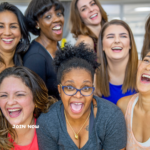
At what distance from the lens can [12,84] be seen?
153cm

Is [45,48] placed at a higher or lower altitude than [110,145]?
higher

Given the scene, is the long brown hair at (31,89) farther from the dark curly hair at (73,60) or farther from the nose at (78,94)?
the nose at (78,94)

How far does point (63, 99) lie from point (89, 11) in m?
1.50

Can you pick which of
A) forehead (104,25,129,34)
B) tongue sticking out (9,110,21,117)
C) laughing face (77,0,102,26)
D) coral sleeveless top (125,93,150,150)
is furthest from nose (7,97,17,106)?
laughing face (77,0,102,26)

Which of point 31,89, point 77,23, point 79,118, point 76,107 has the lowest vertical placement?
point 79,118

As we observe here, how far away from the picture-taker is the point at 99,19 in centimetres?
252

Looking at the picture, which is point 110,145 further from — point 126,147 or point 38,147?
point 38,147

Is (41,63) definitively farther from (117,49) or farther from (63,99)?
(117,49)

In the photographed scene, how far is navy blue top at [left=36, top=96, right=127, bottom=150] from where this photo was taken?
4.77 feet

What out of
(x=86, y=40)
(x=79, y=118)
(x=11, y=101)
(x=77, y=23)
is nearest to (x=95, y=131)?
(x=79, y=118)

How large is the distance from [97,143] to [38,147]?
551mm

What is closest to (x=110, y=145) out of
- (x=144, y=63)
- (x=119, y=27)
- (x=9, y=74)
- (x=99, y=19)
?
(x=144, y=63)

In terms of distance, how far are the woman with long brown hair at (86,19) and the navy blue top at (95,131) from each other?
3.83 feet

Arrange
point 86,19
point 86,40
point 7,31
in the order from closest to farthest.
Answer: point 7,31
point 86,40
point 86,19
